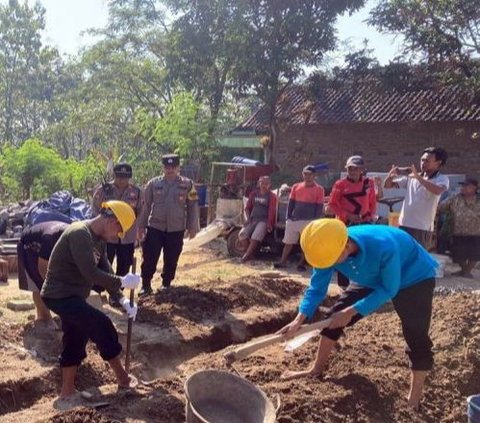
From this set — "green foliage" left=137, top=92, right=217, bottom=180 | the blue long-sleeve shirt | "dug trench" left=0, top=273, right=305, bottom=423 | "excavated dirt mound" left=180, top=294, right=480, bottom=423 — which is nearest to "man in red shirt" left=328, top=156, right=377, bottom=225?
"dug trench" left=0, top=273, right=305, bottom=423

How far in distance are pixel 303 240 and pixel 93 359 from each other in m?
2.65

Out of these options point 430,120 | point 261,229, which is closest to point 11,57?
point 430,120

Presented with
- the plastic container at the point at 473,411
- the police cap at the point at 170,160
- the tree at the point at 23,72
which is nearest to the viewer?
the plastic container at the point at 473,411

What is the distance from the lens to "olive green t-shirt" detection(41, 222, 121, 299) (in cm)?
429

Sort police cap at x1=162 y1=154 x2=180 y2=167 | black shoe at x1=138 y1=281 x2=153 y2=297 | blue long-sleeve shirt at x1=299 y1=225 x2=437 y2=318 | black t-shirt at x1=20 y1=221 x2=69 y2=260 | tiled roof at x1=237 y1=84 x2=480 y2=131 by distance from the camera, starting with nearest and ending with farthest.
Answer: blue long-sleeve shirt at x1=299 y1=225 x2=437 y2=318 < black t-shirt at x1=20 y1=221 x2=69 y2=260 < police cap at x1=162 y1=154 x2=180 y2=167 < black shoe at x1=138 y1=281 x2=153 y2=297 < tiled roof at x1=237 y1=84 x2=480 y2=131

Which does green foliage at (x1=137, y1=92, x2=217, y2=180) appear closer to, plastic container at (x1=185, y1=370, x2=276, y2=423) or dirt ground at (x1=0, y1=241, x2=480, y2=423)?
dirt ground at (x1=0, y1=241, x2=480, y2=423)

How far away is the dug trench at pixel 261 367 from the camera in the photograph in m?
4.39

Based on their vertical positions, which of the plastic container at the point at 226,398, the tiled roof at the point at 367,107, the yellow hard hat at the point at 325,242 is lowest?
the plastic container at the point at 226,398

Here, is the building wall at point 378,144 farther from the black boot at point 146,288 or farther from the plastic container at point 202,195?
the black boot at point 146,288

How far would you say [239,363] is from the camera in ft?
17.9

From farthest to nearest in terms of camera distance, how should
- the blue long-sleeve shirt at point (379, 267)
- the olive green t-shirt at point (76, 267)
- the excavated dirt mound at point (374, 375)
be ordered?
the excavated dirt mound at point (374, 375) → the olive green t-shirt at point (76, 267) → the blue long-sleeve shirt at point (379, 267)

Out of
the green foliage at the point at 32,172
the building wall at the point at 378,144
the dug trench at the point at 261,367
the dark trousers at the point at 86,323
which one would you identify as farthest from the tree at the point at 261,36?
the dark trousers at the point at 86,323

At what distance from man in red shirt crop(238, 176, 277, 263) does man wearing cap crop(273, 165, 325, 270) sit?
78 centimetres

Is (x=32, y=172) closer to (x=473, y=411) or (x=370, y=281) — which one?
(x=370, y=281)
